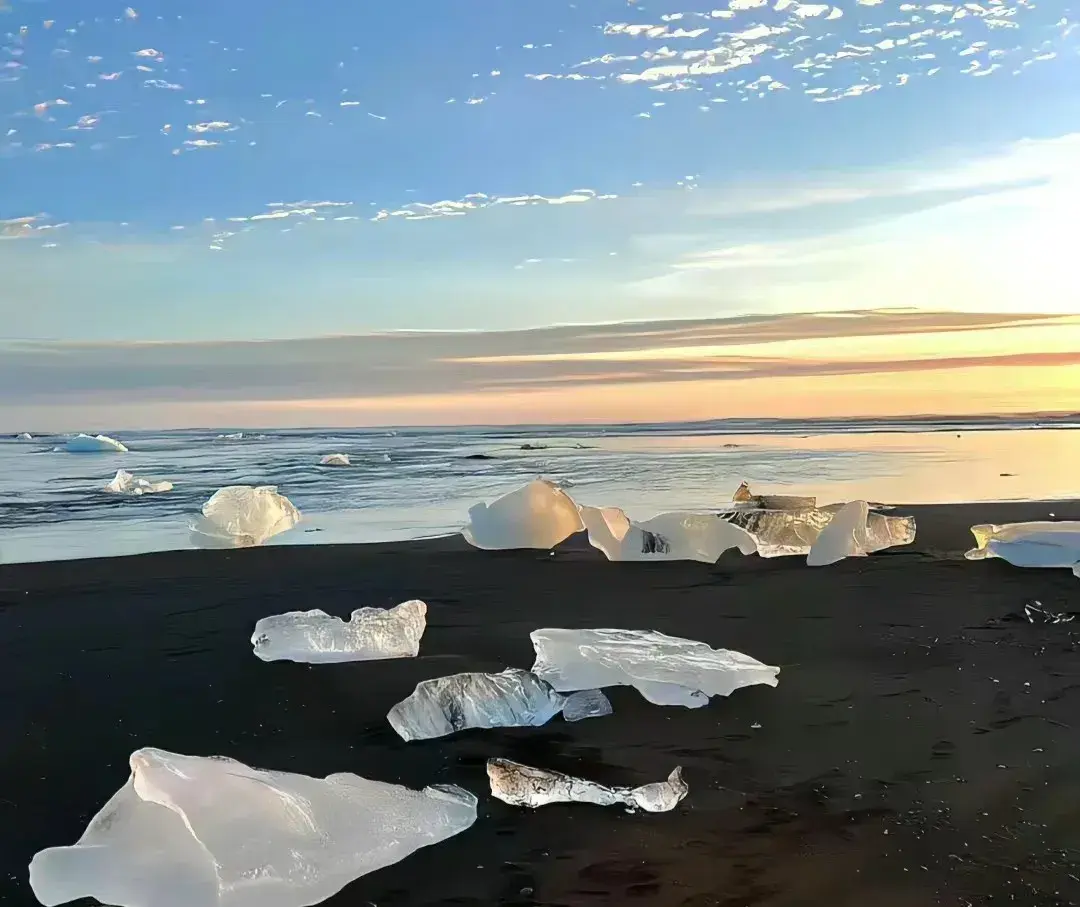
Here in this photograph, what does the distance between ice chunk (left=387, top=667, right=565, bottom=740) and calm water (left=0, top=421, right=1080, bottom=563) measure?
459 centimetres

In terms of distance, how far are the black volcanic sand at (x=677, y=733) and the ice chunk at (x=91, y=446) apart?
18893mm

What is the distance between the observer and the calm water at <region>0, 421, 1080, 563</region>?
8117 mm

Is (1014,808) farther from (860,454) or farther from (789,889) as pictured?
(860,454)

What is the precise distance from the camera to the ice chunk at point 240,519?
7051mm

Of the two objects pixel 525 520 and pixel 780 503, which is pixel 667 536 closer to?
pixel 780 503

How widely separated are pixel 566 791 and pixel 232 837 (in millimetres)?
727

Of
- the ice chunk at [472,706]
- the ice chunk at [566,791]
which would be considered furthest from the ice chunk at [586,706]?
the ice chunk at [566,791]

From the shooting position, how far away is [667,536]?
551 centimetres

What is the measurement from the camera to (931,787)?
2154 millimetres

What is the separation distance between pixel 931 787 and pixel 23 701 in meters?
2.72

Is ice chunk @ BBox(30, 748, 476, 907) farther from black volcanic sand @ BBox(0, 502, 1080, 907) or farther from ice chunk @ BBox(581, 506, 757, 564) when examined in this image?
ice chunk @ BBox(581, 506, 757, 564)

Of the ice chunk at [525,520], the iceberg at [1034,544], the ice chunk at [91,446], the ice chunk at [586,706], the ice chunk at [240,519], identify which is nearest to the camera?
the ice chunk at [586,706]

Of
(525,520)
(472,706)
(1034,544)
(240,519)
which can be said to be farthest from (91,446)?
(472,706)

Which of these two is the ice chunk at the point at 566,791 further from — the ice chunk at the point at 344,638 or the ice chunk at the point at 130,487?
the ice chunk at the point at 130,487
